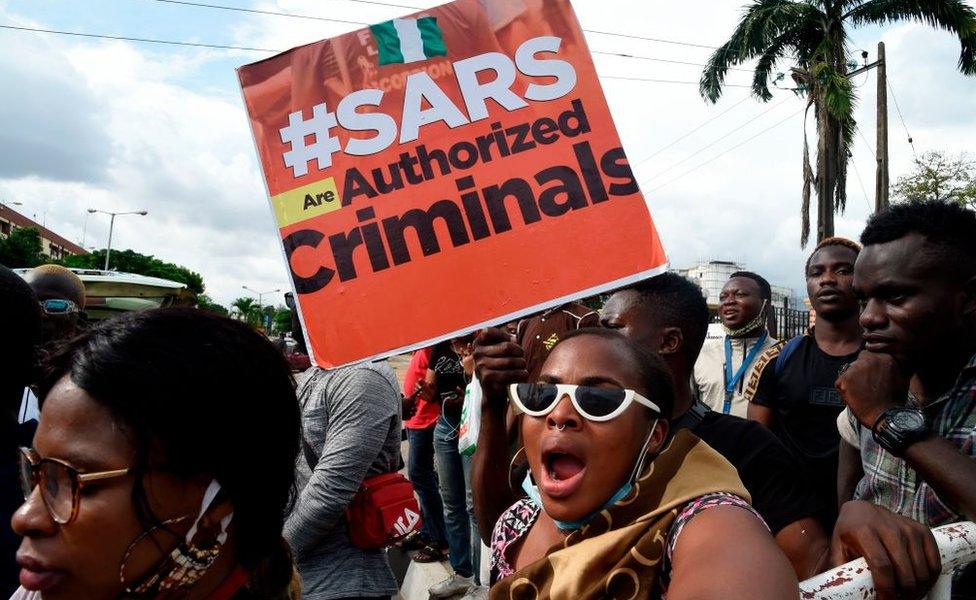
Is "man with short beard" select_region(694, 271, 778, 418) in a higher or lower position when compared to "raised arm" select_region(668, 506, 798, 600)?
higher

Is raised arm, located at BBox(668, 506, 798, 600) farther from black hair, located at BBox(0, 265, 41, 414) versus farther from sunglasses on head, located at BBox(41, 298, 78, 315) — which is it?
sunglasses on head, located at BBox(41, 298, 78, 315)

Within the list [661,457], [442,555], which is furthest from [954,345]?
[442,555]

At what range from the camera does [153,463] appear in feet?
4.54

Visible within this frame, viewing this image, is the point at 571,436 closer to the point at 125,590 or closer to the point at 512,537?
the point at 512,537

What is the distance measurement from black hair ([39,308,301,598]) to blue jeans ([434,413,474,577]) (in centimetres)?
398

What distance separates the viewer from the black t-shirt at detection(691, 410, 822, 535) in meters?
2.10

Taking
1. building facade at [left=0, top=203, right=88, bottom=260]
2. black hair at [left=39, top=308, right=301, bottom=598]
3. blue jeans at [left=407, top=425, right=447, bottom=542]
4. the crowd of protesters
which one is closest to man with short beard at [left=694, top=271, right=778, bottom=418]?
the crowd of protesters

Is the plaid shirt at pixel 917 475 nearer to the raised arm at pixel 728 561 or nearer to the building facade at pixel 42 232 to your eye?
the raised arm at pixel 728 561

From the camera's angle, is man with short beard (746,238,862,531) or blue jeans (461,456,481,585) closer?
man with short beard (746,238,862,531)

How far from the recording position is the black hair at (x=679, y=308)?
9.16 feet

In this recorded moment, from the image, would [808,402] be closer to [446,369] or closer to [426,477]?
[446,369]

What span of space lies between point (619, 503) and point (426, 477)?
508 centimetres

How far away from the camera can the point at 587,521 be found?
5.18 feet

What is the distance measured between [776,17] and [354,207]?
64.4 ft
